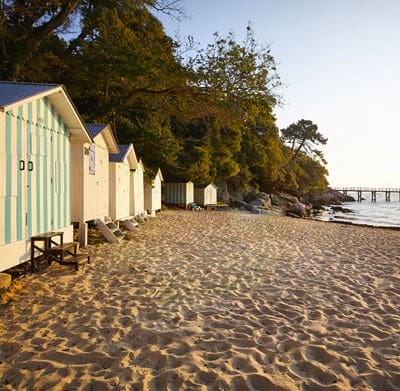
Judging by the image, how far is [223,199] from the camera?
125 feet

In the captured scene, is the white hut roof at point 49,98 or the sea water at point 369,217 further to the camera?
the sea water at point 369,217

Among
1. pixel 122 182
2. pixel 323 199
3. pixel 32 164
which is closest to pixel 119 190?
pixel 122 182

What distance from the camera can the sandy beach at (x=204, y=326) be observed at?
11.9 feet

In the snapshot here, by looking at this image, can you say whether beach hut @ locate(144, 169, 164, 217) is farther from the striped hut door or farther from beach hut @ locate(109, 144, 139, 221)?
the striped hut door

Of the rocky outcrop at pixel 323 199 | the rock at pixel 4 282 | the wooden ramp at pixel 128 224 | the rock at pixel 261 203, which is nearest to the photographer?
the rock at pixel 4 282

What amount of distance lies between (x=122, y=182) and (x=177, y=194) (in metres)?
15.0

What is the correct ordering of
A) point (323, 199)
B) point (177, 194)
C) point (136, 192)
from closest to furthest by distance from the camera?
point (136, 192)
point (177, 194)
point (323, 199)

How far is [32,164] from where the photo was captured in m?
7.61

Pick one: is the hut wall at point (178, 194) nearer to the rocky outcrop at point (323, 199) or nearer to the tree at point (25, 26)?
the tree at point (25, 26)

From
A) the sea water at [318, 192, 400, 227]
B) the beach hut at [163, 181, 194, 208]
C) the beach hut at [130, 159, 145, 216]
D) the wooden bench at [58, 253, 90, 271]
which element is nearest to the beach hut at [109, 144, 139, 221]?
the beach hut at [130, 159, 145, 216]

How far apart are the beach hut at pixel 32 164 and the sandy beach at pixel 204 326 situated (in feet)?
3.38

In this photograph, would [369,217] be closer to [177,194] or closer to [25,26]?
[177,194]

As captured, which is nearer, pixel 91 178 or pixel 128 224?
pixel 91 178

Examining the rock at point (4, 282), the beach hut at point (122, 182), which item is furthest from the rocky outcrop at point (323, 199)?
the rock at point (4, 282)
